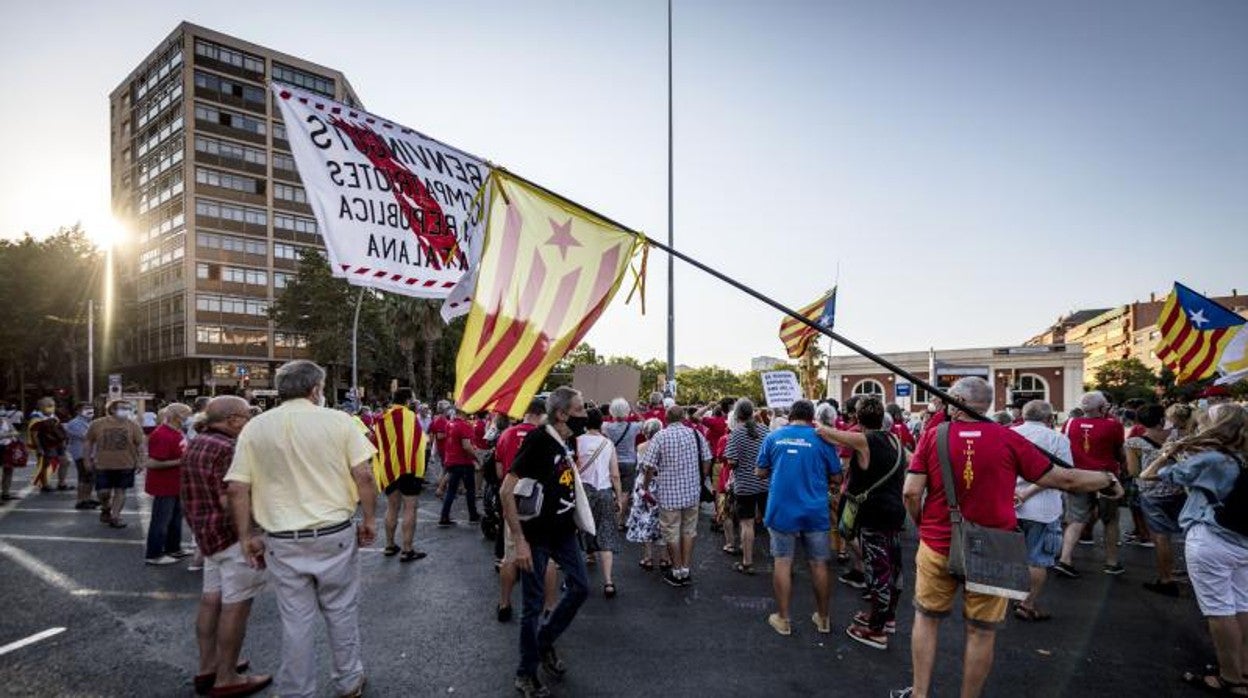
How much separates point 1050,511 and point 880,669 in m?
2.43

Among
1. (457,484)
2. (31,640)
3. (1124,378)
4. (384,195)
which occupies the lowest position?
(1124,378)

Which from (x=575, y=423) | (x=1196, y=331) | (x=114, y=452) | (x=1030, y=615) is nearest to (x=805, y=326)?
(x=1196, y=331)

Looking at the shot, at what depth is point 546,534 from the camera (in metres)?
3.94

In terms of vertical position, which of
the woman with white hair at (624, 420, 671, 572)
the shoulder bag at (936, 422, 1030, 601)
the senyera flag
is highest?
the senyera flag

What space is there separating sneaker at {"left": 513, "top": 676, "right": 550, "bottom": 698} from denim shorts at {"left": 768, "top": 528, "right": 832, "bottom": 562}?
216 cm

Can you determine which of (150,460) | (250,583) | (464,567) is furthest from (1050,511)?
(150,460)

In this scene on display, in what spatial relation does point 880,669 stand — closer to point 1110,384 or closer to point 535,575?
point 535,575

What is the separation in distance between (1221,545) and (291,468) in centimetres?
590

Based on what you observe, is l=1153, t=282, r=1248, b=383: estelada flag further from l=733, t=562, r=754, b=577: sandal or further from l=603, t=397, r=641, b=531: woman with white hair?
l=603, t=397, r=641, b=531: woman with white hair

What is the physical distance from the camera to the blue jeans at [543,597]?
149 inches

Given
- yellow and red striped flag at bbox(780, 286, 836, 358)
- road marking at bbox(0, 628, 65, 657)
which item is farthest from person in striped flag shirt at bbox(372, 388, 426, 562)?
yellow and red striped flag at bbox(780, 286, 836, 358)

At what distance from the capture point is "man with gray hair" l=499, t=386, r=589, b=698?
378 centimetres

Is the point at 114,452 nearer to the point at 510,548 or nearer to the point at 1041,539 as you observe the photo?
the point at 510,548

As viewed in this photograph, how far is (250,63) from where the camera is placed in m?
49.7
